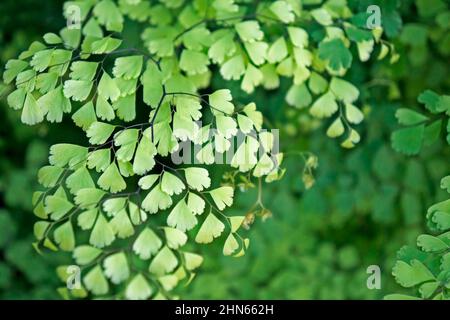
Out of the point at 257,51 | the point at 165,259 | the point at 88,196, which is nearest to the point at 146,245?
the point at 165,259

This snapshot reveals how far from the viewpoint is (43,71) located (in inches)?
50.4

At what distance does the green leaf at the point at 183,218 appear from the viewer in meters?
1.14

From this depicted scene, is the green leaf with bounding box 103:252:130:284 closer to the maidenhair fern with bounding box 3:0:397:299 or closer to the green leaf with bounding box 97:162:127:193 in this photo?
the maidenhair fern with bounding box 3:0:397:299

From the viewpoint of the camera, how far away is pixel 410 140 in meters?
Answer: 1.40

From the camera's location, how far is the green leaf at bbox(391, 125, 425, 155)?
1.39m

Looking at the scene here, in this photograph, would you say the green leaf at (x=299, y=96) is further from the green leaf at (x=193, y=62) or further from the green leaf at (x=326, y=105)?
the green leaf at (x=193, y=62)

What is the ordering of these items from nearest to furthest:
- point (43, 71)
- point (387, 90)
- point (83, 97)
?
point (83, 97)
point (43, 71)
point (387, 90)

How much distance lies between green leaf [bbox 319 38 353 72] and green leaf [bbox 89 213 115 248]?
2.04 ft

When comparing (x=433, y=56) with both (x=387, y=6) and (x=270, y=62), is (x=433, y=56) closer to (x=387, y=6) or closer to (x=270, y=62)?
(x=387, y=6)

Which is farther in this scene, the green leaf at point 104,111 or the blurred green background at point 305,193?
the blurred green background at point 305,193

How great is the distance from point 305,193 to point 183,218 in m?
0.86

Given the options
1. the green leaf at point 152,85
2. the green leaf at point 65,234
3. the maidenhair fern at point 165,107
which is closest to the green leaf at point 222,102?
the maidenhair fern at point 165,107
